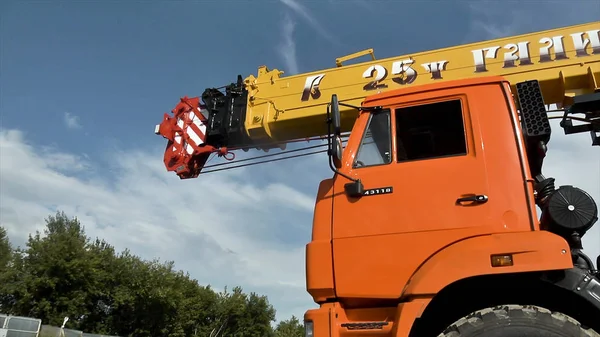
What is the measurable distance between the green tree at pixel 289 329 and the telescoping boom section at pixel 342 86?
5783cm

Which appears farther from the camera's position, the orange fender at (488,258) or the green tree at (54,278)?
the green tree at (54,278)

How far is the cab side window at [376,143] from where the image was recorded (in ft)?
13.6

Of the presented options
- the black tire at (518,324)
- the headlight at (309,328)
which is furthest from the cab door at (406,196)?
the black tire at (518,324)

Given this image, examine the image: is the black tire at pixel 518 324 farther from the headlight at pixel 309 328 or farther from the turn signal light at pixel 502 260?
the headlight at pixel 309 328

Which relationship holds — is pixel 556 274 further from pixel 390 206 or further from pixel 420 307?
pixel 390 206

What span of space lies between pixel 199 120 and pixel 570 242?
17.1 ft

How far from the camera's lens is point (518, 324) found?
10.5ft

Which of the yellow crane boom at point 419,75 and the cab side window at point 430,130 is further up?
the yellow crane boom at point 419,75

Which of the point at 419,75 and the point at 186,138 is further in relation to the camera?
the point at 186,138

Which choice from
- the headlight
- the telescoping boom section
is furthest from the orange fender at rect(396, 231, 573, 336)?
the telescoping boom section

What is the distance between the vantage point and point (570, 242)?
148 inches

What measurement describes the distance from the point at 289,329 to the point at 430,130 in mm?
67098

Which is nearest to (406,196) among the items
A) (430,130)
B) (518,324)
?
(430,130)

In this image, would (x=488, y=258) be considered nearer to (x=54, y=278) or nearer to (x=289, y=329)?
(x=54, y=278)
